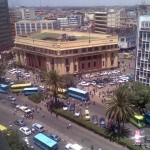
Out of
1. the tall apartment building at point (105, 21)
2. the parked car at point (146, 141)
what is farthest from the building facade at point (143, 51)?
the tall apartment building at point (105, 21)

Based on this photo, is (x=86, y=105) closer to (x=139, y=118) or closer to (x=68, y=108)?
(x=68, y=108)

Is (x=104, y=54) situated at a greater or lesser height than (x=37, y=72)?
greater

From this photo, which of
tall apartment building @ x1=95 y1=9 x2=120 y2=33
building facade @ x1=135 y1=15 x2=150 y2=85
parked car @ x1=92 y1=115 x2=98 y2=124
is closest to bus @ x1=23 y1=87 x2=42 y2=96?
parked car @ x1=92 y1=115 x2=98 y2=124

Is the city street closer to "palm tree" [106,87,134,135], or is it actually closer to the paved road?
the paved road

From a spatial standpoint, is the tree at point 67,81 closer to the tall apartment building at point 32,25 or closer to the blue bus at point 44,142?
the blue bus at point 44,142

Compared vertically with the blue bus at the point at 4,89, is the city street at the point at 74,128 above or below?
below

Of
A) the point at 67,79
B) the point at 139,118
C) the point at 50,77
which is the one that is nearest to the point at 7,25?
the point at 67,79
